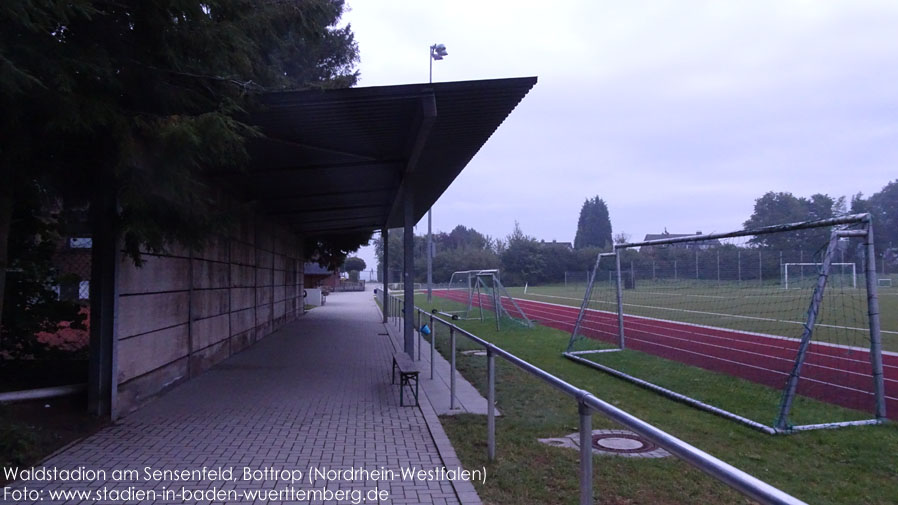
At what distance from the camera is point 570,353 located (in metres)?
14.0

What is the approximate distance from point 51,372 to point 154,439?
2807 mm

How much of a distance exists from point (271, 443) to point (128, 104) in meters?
3.45

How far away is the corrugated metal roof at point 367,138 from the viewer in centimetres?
807

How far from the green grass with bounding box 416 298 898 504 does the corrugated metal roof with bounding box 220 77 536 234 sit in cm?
336

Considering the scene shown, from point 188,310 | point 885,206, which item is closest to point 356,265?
point 885,206

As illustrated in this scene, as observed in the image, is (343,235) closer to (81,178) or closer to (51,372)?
(51,372)

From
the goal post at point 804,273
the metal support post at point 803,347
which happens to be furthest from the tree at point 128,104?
the goal post at point 804,273

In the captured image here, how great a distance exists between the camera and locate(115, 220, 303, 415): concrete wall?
7.86 meters

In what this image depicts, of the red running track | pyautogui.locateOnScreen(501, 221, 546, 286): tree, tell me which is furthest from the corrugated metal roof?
pyautogui.locateOnScreen(501, 221, 546, 286): tree

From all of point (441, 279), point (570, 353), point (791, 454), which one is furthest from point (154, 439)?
point (441, 279)

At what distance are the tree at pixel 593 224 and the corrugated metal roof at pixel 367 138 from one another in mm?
80113

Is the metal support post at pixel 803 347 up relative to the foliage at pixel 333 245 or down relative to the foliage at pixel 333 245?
down

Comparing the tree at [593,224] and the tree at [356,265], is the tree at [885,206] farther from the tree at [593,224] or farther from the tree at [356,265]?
the tree at [356,265]

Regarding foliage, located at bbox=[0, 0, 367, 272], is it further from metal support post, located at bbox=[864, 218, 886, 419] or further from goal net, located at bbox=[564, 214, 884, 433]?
metal support post, located at bbox=[864, 218, 886, 419]
